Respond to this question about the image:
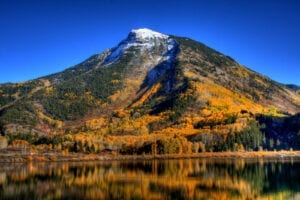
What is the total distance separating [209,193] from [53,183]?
47726 millimetres

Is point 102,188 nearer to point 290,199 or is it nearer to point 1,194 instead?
point 1,194

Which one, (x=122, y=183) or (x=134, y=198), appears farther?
(x=122, y=183)

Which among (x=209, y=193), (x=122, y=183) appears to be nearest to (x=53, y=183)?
(x=122, y=183)

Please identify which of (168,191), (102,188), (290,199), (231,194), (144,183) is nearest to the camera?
(290,199)

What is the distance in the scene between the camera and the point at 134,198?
83188 mm

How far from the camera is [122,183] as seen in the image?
365 feet

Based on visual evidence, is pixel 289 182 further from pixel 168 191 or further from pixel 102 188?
pixel 102 188

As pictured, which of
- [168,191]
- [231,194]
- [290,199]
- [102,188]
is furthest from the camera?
[102,188]

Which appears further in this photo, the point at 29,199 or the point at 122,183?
the point at 122,183

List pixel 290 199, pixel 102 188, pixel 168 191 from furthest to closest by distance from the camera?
pixel 102 188 < pixel 168 191 < pixel 290 199

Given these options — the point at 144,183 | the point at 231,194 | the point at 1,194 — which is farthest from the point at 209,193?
the point at 1,194

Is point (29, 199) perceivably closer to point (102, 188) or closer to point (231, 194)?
point (102, 188)

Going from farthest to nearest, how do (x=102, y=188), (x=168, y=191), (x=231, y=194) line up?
(x=102, y=188)
(x=168, y=191)
(x=231, y=194)

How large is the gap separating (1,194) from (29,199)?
9.48 m
